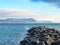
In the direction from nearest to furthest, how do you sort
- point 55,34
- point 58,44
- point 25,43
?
point 58,44 < point 25,43 < point 55,34

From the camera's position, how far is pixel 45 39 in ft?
79.6

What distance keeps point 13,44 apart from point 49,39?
15.5m

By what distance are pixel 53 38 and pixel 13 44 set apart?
14.6 m

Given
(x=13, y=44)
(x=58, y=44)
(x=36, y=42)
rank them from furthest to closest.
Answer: (x=13, y=44) < (x=36, y=42) < (x=58, y=44)

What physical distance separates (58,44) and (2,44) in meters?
19.1

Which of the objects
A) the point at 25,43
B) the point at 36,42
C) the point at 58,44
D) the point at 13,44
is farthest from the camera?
the point at 13,44

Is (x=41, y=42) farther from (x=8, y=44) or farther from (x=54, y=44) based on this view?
(x=8, y=44)

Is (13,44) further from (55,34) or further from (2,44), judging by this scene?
(55,34)

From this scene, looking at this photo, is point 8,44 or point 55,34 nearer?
point 55,34

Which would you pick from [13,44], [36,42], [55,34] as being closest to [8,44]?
[13,44]

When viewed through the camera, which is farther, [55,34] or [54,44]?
[55,34]

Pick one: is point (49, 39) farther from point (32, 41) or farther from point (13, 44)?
point (13, 44)

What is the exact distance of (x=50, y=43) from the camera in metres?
23.6

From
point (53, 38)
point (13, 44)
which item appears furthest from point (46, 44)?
point (13, 44)
